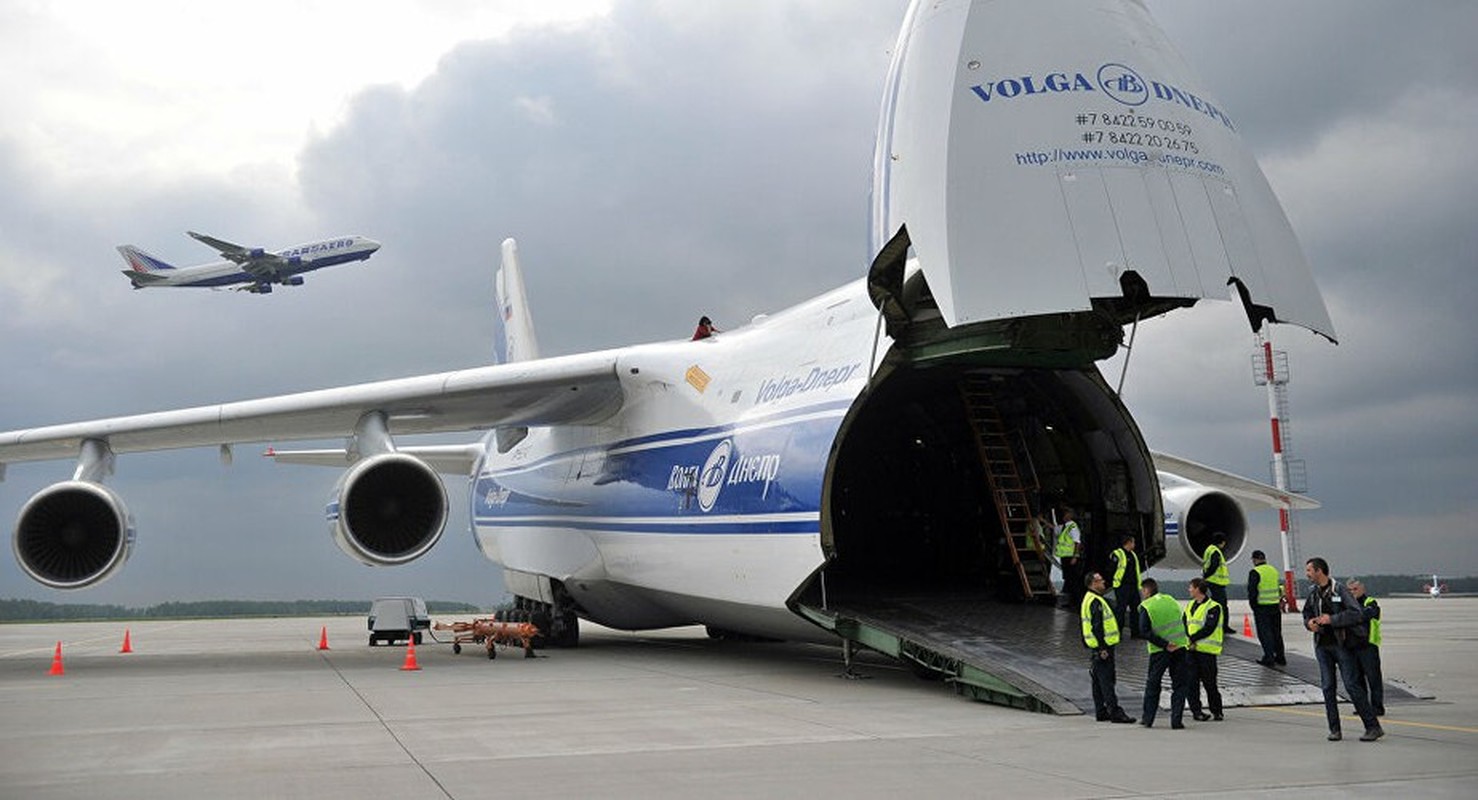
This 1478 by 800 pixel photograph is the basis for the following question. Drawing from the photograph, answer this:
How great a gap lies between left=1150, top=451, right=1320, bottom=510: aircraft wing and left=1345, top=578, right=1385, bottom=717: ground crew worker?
1086 centimetres

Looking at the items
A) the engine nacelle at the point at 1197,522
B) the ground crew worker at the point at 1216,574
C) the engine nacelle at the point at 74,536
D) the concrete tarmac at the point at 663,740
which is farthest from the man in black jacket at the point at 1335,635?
the engine nacelle at the point at 74,536

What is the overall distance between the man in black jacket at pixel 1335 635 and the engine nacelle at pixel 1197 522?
6.10 meters

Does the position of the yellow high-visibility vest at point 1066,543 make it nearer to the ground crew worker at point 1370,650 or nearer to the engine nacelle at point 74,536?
the ground crew worker at point 1370,650

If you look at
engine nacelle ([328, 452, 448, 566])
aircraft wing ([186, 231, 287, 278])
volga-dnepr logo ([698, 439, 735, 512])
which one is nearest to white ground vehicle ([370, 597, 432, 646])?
engine nacelle ([328, 452, 448, 566])

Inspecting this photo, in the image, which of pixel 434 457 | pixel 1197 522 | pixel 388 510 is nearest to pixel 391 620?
pixel 434 457

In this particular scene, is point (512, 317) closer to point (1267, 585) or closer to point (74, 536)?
point (74, 536)

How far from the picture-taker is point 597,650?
17.6 metres

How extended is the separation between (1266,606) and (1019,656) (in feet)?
8.16

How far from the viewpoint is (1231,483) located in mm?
19969

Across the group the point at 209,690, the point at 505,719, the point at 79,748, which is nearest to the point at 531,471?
the point at 209,690

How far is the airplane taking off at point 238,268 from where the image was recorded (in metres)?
44.7

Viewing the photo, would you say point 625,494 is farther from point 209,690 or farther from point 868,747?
point 868,747

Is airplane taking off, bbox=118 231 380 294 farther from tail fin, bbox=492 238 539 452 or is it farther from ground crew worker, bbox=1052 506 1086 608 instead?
ground crew worker, bbox=1052 506 1086 608

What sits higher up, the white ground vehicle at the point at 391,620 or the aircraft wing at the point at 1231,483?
the aircraft wing at the point at 1231,483
